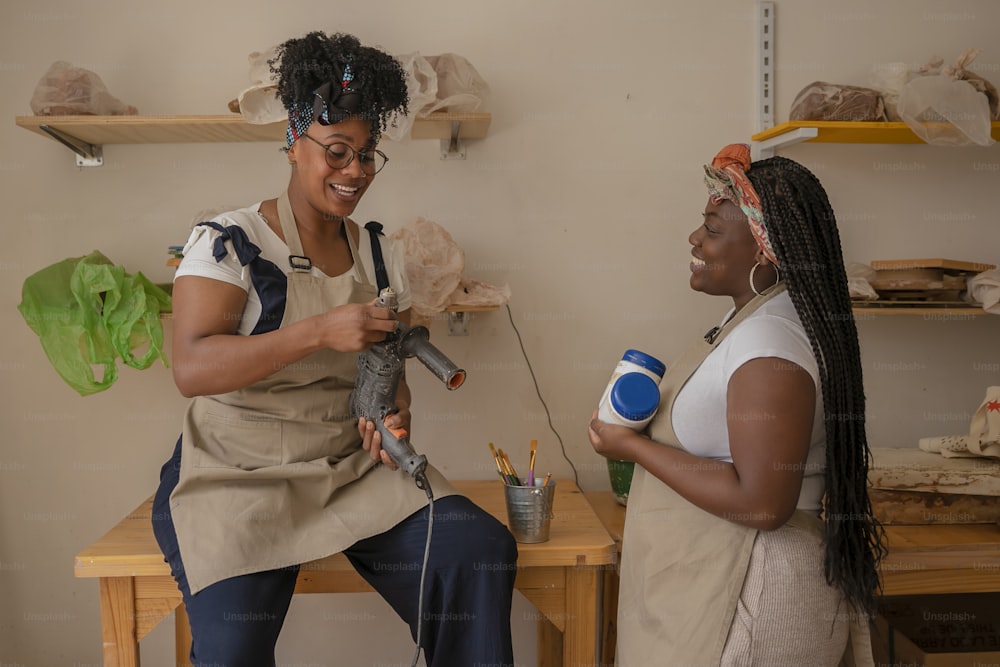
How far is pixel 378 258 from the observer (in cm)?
196

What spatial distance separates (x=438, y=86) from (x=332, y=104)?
532 millimetres

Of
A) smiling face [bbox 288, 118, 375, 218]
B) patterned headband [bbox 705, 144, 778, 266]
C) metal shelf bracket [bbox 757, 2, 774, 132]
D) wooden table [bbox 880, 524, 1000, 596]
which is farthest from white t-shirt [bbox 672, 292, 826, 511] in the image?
metal shelf bracket [bbox 757, 2, 774, 132]

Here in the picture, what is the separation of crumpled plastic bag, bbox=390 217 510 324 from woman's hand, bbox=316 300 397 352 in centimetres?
64

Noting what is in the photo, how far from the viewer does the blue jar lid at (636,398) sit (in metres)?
1.59

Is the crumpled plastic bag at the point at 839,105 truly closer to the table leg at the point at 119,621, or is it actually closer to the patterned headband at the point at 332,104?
the patterned headband at the point at 332,104

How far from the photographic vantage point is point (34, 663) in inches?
98.9

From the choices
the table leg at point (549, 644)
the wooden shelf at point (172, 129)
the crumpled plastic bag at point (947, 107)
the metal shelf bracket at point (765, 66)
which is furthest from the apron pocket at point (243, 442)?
the crumpled plastic bag at point (947, 107)

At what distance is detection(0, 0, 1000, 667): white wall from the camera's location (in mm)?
2398

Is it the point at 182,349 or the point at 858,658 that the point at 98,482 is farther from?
the point at 858,658

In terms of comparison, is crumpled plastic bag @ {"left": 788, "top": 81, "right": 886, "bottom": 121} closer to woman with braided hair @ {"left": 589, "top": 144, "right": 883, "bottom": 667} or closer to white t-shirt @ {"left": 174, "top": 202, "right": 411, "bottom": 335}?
woman with braided hair @ {"left": 589, "top": 144, "right": 883, "bottom": 667}

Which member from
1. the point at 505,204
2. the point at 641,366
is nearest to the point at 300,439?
the point at 641,366

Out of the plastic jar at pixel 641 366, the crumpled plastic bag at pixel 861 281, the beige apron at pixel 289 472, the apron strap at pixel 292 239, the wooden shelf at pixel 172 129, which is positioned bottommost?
the beige apron at pixel 289 472

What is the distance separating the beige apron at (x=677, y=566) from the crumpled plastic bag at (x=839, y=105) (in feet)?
2.90

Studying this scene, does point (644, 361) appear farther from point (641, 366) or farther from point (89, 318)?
point (89, 318)
